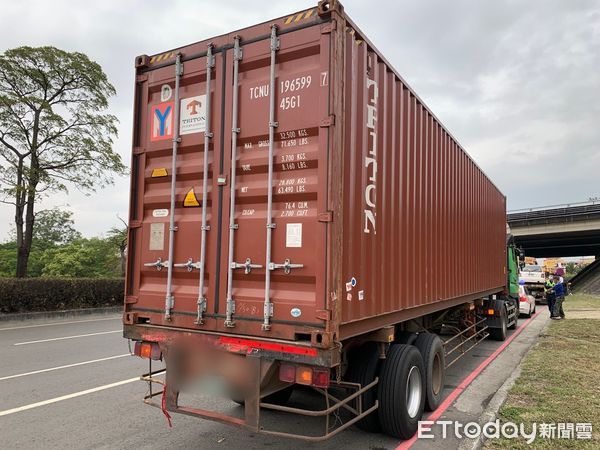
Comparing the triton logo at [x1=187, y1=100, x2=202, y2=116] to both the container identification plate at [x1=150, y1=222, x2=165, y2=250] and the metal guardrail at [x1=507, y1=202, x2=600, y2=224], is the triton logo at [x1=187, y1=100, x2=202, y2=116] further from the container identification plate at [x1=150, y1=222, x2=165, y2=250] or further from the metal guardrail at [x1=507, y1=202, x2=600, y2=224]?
the metal guardrail at [x1=507, y1=202, x2=600, y2=224]

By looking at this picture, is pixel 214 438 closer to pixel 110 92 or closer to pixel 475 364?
pixel 475 364

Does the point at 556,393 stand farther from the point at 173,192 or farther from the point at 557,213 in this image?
the point at 557,213

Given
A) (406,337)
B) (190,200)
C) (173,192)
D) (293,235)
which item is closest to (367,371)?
(406,337)

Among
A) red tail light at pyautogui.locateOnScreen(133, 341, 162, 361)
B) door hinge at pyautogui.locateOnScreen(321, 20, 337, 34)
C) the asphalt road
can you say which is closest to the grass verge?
the asphalt road

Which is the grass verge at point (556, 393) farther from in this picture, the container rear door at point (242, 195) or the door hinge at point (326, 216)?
the door hinge at point (326, 216)

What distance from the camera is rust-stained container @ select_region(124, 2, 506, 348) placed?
3.74 meters

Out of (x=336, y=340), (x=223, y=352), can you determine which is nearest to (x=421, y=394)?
(x=336, y=340)

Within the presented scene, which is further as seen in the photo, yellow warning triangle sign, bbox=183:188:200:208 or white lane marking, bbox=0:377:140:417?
white lane marking, bbox=0:377:140:417

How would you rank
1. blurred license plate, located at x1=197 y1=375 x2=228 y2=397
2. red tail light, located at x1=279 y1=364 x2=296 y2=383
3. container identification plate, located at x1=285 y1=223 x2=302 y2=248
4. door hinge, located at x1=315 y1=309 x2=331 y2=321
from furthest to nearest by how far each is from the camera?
blurred license plate, located at x1=197 y1=375 x2=228 y2=397, container identification plate, located at x1=285 y1=223 x2=302 y2=248, red tail light, located at x1=279 y1=364 x2=296 y2=383, door hinge, located at x1=315 y1=309 x2=331 y2=321

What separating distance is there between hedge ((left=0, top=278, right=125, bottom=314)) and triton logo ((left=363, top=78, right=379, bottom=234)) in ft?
49.5

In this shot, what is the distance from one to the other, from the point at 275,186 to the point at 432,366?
309 cm

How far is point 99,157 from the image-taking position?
19359 millimetres

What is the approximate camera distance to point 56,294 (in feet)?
55.9

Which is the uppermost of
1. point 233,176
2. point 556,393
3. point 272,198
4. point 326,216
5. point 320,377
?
point 233,176
